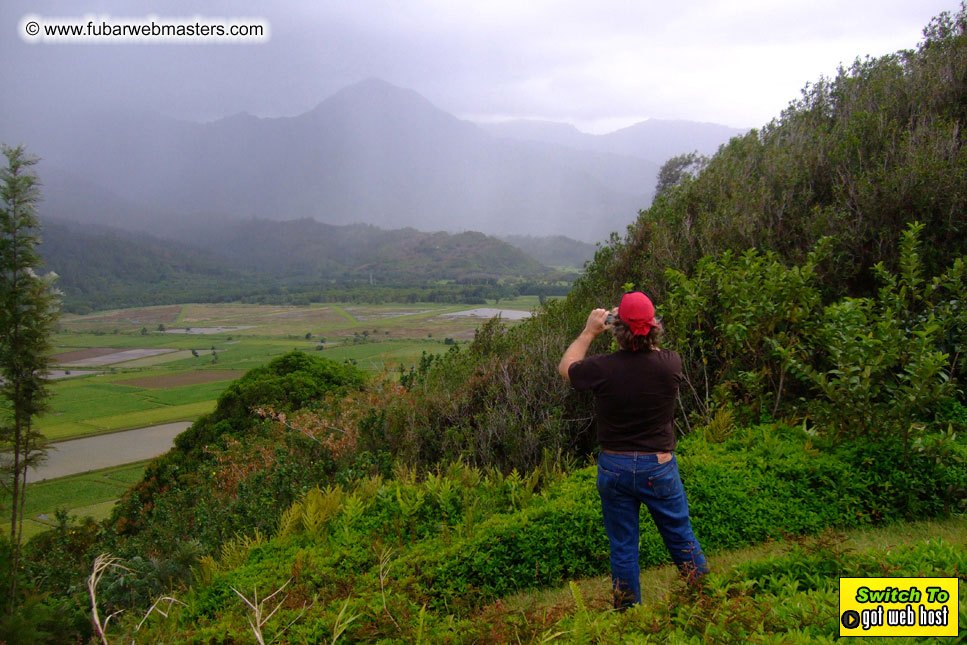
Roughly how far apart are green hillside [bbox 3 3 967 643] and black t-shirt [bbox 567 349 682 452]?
30.5 inches

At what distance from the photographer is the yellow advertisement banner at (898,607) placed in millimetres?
2162

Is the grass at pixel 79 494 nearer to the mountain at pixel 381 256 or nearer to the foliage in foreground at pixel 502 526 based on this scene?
the foliage in foreground at pixel 502 526

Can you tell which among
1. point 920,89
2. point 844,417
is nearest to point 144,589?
point 844,417

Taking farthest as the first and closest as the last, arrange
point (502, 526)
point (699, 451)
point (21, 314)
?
point (21, 314) < point (699, 451) < point (502, 526)

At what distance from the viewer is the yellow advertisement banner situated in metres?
2.16

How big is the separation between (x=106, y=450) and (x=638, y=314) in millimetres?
34479

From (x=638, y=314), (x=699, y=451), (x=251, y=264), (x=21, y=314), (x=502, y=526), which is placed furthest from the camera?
(x=251, y=264)

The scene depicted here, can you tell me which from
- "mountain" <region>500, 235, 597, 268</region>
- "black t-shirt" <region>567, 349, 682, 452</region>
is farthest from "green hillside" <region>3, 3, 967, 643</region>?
"mountain" <region>500, 235, 597, 268</region>

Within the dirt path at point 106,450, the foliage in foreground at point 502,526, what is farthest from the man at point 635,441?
the dirt path at point 106,450

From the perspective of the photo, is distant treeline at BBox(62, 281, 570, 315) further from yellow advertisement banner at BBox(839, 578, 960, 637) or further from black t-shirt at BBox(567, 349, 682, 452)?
yellow advertisement banner at BBox(839, 578, 960, 637)

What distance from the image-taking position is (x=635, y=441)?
3131 mm

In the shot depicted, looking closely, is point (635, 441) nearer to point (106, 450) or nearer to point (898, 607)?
point (898, 607)

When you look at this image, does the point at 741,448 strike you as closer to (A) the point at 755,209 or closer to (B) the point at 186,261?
(A) the point at 755,209

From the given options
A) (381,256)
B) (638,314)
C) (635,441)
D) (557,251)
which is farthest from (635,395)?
(381,256)
